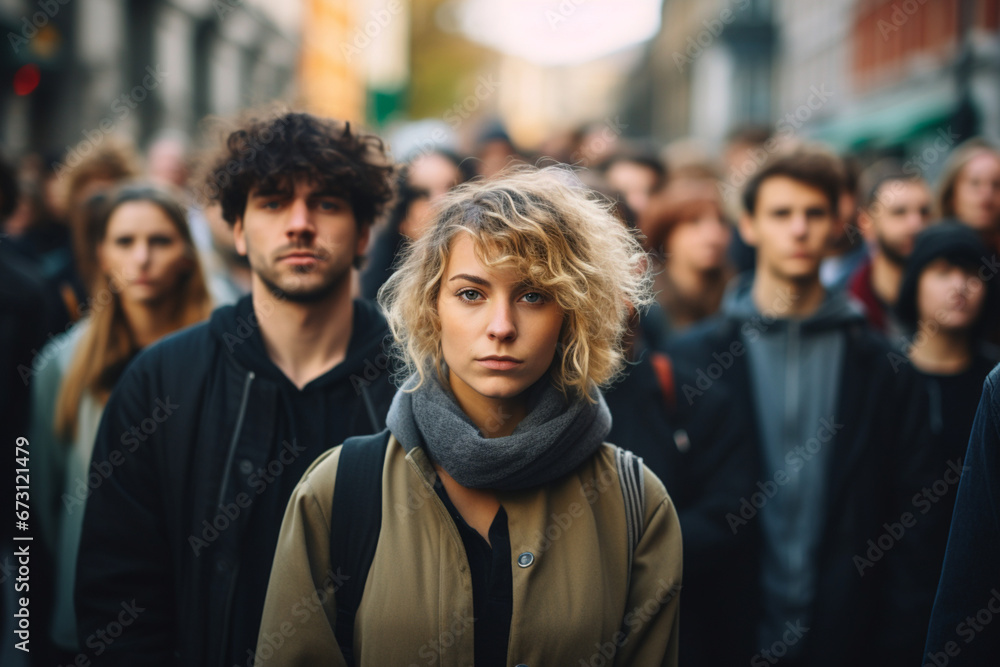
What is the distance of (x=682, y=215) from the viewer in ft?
18.6

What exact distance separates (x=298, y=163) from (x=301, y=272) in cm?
37

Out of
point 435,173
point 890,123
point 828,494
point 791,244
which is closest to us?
point 828,494

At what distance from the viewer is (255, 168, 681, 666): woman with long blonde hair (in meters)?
2.28

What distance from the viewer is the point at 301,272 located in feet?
9.82

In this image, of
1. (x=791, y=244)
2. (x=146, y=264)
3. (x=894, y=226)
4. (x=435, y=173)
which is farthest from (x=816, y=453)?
(x=435, y=173)

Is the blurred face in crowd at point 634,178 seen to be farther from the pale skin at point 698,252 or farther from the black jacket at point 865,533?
the black jacket at point 865,533

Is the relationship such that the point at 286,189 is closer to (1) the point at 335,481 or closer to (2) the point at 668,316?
(1) the point at 335,481

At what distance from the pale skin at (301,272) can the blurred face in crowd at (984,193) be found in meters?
4.13

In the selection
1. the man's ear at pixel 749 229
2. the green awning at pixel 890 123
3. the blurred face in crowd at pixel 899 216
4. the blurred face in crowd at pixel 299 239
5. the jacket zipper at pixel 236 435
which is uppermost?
the green awning at pixel 890 123

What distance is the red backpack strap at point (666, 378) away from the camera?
3.59 meters

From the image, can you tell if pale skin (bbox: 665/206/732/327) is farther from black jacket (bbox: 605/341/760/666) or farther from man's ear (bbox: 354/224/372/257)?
man's ear (bbox: 354/224/372/257)

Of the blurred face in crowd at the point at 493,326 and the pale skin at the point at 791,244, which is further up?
the pale skin at the point at 791,244

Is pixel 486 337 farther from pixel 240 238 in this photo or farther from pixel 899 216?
pixel 899 216

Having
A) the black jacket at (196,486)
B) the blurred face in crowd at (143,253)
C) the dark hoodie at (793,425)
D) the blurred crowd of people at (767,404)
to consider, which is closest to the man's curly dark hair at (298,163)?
the blurred crowd of people at (767,404)
